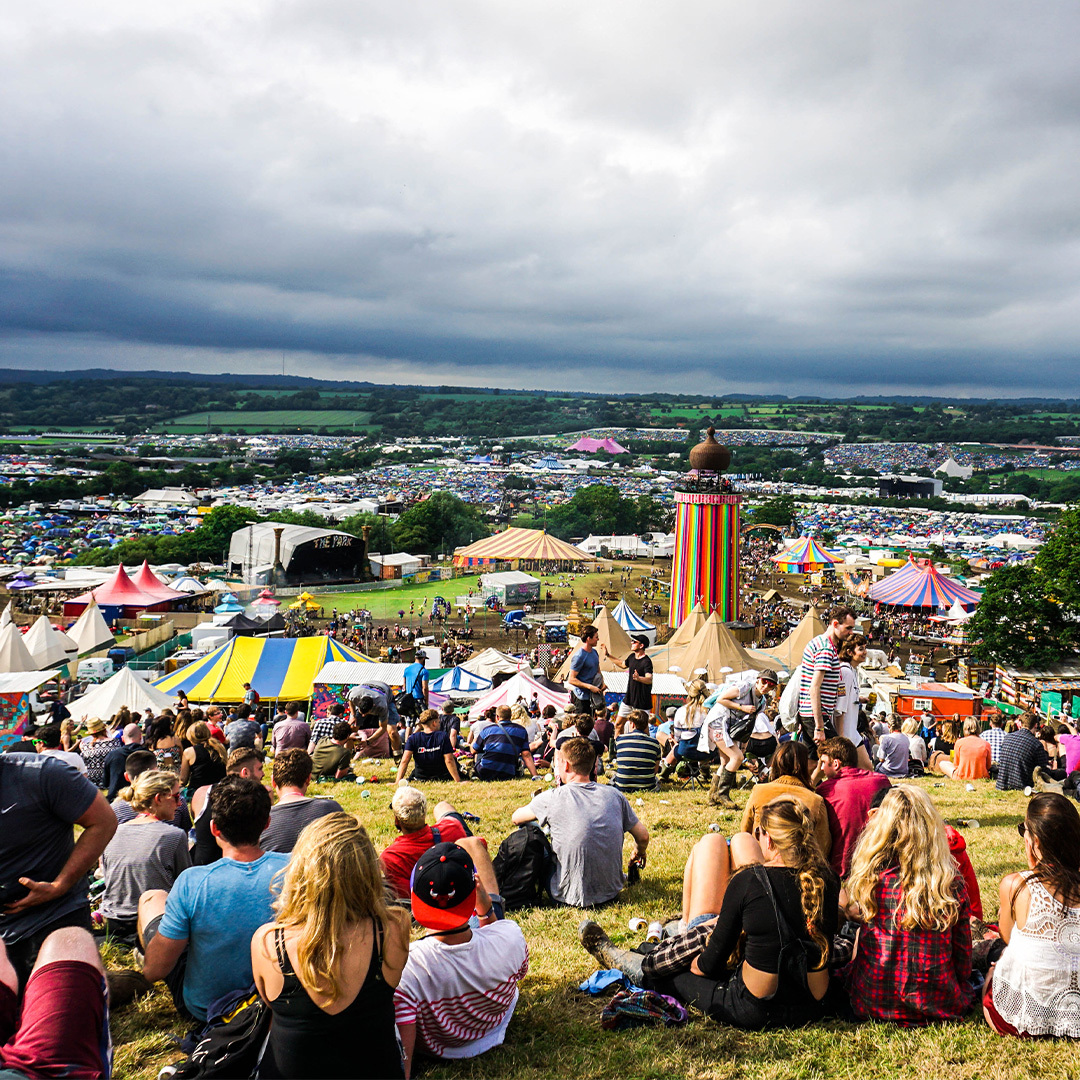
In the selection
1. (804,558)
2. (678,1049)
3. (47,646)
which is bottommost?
(804,558)

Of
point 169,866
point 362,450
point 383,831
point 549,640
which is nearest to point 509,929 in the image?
point 169,866

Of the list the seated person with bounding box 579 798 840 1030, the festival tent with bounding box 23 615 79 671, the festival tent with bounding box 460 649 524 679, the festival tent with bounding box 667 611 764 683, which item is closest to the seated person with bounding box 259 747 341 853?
the seated person with bounding box 579 798 840 1030

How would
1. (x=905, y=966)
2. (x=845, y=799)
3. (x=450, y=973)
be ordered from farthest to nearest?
1. (x=845, y=799)
2. (x=905, y=966)
3. (x=450, y=973)

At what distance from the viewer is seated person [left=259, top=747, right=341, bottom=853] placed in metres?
4.02

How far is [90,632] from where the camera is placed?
86.4 ft

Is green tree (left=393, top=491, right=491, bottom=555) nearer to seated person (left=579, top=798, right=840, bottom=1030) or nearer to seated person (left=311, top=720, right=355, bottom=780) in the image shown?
seated person (left=311, top=720, right=355, bottom=780)

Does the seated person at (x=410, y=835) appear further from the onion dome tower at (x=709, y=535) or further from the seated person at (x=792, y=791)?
the onion dome tower at (x=709, y=535)

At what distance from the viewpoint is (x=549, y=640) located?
33.8 meters

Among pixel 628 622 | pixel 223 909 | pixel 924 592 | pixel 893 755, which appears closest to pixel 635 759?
pixel 893 755

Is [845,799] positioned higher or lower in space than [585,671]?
higher

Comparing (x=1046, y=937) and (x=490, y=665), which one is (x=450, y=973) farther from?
(x=490, y=665)

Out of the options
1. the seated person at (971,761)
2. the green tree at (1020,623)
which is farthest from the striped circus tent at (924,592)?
the seated person at (971,761)

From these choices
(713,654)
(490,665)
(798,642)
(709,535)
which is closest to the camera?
(490,665)

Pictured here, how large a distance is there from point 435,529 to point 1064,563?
49.2 m
